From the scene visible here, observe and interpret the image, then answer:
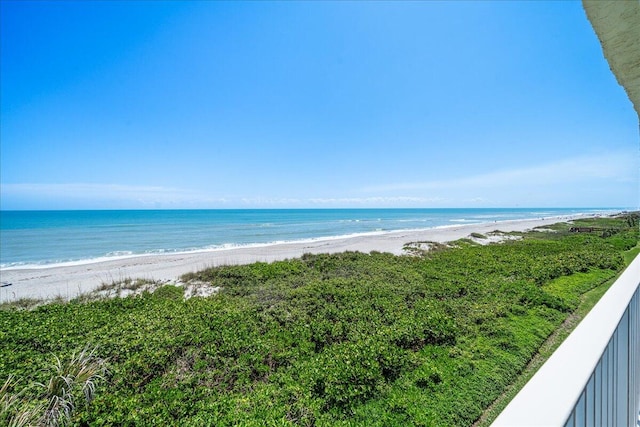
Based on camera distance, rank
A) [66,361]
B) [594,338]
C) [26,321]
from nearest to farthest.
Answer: [594,338] → [66,361] → [26,321]

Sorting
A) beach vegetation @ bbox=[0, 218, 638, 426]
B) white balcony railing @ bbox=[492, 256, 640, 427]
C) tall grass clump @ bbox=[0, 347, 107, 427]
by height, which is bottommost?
beach vegetation @ bbox=[0, 218, 638, 426]

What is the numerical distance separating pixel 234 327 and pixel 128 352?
199cm

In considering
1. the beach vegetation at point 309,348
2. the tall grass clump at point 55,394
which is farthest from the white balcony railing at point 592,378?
the tall grass clump at point 55,394

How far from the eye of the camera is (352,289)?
913 centimetres

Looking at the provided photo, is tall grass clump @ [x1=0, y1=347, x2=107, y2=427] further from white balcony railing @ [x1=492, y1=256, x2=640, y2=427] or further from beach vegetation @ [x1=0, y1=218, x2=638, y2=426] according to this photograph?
white balcony railing @ [x1=492, y1=256, x2=640, y2=427]

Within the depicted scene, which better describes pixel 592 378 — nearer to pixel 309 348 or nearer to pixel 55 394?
pixel 309 348

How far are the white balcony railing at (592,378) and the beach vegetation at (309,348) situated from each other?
114 inches

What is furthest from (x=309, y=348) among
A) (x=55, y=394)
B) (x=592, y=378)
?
(x=592, y=378)

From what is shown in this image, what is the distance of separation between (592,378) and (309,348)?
5195mm

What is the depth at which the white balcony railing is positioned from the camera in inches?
32.9

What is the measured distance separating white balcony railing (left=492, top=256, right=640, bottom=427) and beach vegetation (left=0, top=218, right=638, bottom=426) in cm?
291

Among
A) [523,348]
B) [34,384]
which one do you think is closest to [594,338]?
[523,348]

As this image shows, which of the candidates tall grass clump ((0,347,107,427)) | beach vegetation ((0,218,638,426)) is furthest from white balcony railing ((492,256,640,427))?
tall grass clump ((0,347,107,427))

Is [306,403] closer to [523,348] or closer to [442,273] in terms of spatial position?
[523,348]
